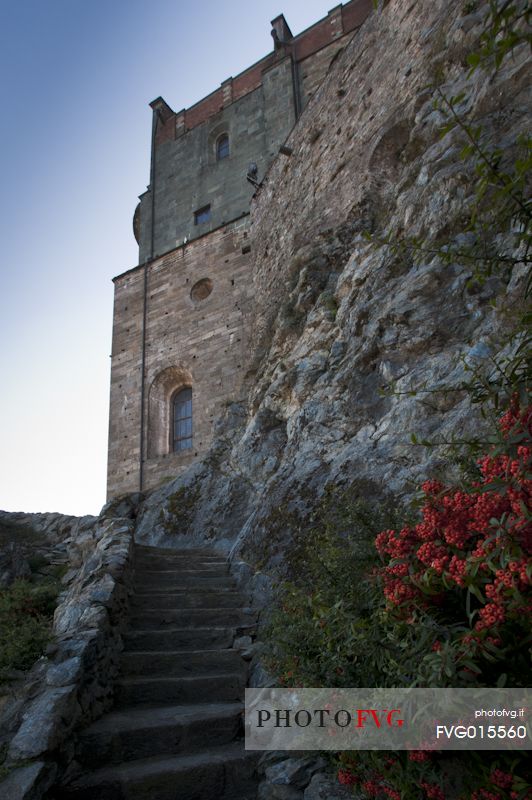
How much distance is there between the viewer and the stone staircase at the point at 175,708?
310cm

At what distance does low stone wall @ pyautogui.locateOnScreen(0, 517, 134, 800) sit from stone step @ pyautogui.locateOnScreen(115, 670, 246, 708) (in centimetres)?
13

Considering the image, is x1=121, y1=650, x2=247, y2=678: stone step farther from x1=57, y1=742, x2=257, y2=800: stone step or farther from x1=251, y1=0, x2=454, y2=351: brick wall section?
x1=251, y1=0, x2=454, y2=351: brick wall section

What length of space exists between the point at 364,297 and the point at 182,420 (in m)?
9.02

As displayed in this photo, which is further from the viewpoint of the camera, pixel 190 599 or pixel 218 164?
pixel 218 164

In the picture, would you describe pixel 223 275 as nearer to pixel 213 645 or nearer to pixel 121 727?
pixel 213 645

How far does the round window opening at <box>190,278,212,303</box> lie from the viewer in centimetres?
1540

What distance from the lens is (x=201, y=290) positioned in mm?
15609

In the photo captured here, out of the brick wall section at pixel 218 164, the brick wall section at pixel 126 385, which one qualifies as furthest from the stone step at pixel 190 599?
the brick wall section at pixel 218 164

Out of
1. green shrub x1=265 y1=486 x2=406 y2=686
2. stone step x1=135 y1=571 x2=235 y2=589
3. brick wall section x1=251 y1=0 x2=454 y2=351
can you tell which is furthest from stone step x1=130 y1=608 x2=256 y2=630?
brick wall section x1=251 y1=0 x2=454 y2=351

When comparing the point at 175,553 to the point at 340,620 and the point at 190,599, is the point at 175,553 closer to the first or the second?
the point at 190,599

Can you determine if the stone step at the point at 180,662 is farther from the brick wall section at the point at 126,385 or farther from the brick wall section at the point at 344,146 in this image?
the brick wall section at the point at 126,385

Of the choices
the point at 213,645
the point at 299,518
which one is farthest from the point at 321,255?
the point at 213,645

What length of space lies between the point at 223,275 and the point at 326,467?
34.5ft

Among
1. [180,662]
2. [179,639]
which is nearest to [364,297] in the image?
[179,639]
